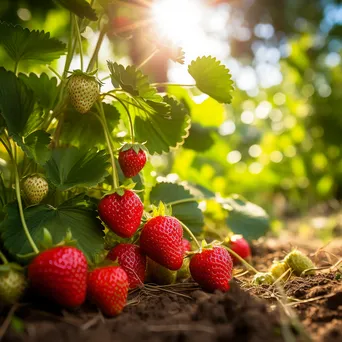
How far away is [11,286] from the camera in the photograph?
1.03 m

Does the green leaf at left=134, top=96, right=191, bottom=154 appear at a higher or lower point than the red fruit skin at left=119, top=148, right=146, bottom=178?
higher

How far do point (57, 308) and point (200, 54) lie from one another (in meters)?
0.83

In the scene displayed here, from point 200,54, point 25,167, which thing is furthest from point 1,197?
point 200,54

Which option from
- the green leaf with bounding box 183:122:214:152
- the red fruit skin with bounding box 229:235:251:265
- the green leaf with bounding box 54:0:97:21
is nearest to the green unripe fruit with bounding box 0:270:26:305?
the green leaf with bounding box 54:0:97:21

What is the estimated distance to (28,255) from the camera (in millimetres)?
1043

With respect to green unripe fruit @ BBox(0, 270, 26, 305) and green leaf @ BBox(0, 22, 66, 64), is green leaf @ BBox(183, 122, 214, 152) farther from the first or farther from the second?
green unripe fruit @ BBox(0, 270, 26, 305)

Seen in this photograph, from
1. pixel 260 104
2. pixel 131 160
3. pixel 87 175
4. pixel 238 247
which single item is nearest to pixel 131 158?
pixel 131 160

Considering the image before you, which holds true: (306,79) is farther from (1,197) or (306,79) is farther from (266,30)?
(1,197)

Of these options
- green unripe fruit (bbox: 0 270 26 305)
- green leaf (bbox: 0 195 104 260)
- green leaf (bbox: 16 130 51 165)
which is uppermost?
green leaf (bbox: 16 130 51 165)

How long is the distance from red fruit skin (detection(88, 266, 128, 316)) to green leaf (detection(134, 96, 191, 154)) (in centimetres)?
55

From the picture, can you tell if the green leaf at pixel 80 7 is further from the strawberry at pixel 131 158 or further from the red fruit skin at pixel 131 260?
the red fruit skin at pixel 131 260

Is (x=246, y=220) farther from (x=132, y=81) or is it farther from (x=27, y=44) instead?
(x=27, y=44)

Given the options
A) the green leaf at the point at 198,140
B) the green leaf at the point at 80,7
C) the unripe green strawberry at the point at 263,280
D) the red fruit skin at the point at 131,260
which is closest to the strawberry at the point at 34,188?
the red fruit skin at the point at 131,260

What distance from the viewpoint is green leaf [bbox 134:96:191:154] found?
1488 millimetres
